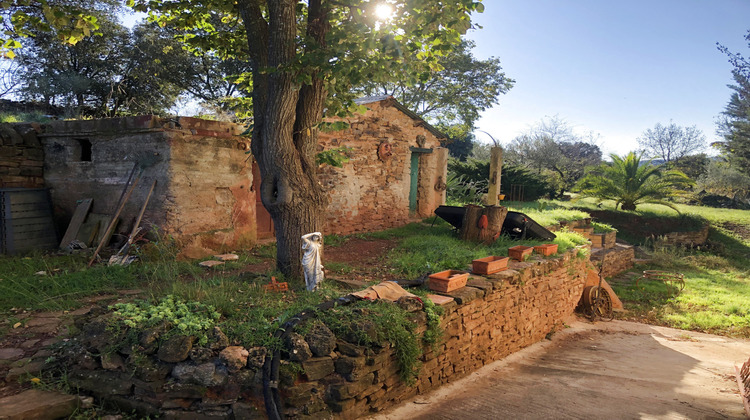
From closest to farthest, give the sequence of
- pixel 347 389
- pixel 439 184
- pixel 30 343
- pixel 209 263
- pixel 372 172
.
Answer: pixel 347 389
pixel 30 343
pixel 209 263
pixel 372 172
pixel 439 184

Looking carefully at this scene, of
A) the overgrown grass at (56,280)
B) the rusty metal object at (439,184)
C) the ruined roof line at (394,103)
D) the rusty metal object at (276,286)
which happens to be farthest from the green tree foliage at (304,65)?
the rusty metal object at (439,184)

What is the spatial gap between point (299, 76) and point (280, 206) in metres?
1.57

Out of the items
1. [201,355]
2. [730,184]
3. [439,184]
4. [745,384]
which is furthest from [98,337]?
[730,184]

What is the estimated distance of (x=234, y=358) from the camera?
3.23 meters

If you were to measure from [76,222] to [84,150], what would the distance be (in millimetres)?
1268

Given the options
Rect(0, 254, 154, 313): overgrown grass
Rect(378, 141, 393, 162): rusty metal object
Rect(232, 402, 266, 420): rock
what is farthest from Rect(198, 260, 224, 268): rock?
Rect(378, 141, 393, 162): rusty metal object

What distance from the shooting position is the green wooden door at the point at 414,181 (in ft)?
38.0

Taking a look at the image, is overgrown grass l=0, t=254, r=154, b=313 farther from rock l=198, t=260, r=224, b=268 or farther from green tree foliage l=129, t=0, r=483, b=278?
green tree foliage l=129, t=0, r=483, b=278

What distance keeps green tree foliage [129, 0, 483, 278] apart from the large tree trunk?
1 centimetres

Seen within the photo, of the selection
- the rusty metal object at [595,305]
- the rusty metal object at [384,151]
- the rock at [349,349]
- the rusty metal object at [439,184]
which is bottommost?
the rusty metal object at [595,305]

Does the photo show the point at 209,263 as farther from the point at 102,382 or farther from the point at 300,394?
the point at 300,394

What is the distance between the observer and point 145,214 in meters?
6.66

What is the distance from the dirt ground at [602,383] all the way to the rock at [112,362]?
2158 mm

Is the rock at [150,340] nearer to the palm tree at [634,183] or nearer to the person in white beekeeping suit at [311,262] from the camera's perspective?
the person in white beekeeping suit at [311,262]
